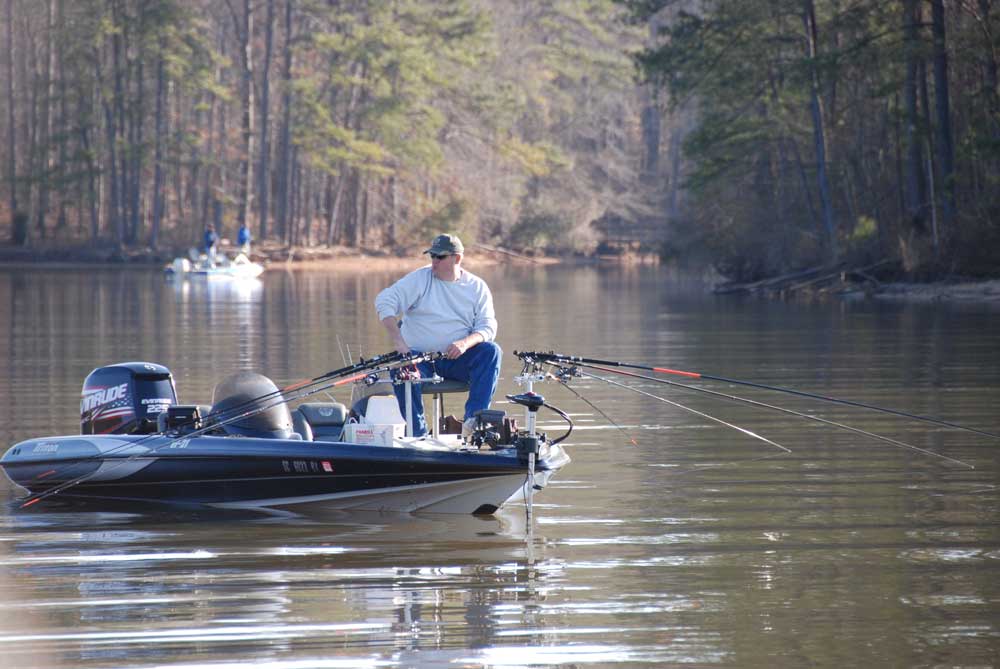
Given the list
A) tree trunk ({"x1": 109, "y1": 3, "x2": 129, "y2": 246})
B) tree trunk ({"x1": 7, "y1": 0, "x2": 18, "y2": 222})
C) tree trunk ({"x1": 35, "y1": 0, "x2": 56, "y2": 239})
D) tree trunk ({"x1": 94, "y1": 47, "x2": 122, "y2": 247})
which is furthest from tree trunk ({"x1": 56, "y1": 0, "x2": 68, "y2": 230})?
tree trunk ({"x1": 109, "y1": 3, "x2": 129, "y2": 246})

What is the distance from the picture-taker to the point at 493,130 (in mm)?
75500

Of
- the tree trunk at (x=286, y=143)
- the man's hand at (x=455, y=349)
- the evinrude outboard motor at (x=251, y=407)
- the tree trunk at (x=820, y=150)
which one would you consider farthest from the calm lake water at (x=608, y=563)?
the tree trunk at (x=286, y=143)

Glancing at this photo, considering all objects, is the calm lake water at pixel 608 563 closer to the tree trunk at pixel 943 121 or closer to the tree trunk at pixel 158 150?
the tree trunk at pixel 943 121

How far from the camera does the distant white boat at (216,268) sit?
5194 cm

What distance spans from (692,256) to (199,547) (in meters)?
36.9

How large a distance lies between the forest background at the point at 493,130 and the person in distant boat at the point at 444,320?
26843 mm

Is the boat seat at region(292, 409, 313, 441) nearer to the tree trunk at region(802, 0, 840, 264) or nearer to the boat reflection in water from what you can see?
the boat reflection in water

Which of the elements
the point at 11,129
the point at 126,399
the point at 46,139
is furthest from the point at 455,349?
the point at 11,129

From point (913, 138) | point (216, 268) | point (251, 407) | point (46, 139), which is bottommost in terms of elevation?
point (251, 407)

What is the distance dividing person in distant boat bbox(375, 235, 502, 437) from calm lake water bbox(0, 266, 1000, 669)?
2.85 feet

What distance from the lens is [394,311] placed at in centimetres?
1017

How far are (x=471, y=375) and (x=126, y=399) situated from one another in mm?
2461

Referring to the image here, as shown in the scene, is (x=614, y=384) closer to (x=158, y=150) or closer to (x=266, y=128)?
(x=266, y=128)

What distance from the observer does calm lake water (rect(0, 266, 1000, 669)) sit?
6734 mm
